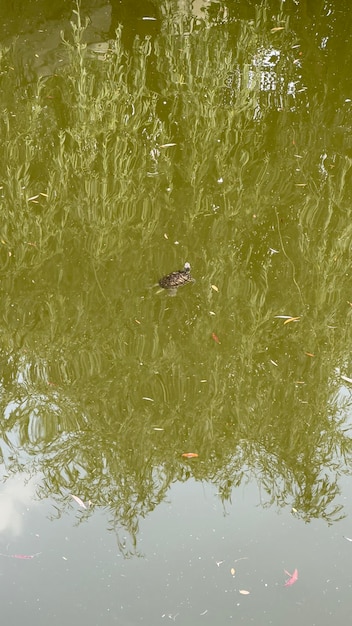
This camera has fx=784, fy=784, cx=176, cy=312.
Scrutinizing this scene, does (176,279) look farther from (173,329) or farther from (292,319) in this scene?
(292,319)

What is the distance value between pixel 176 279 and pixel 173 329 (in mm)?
346

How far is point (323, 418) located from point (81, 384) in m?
1.27

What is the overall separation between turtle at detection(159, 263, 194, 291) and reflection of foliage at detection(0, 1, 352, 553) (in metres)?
0.08

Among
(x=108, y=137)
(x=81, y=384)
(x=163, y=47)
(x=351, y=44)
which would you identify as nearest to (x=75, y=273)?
(x=81, y=384)

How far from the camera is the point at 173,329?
14.5 ft

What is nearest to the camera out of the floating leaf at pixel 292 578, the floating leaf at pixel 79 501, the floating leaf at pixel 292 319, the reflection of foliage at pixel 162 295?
the floating leaf at pixel 292 578

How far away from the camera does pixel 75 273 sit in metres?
4.83

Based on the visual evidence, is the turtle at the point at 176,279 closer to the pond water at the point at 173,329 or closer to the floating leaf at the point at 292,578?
the pond water at the point at 173,329

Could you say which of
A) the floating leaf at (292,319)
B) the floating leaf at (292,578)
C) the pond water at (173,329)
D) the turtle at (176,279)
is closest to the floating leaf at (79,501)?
the pond water at (173,329)

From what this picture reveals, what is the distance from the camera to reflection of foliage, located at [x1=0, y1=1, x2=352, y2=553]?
379 centimetres

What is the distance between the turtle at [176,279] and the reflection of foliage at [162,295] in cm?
8

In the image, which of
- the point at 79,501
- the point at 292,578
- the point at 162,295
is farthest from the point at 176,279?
the point at 292,578

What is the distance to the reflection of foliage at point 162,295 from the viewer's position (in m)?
3.79

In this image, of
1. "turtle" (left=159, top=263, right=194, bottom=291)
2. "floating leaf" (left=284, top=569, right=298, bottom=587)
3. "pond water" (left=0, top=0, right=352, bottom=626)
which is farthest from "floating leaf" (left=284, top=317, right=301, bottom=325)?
"floating leaf" (left=284, top=569, right=298, bottom=587)
